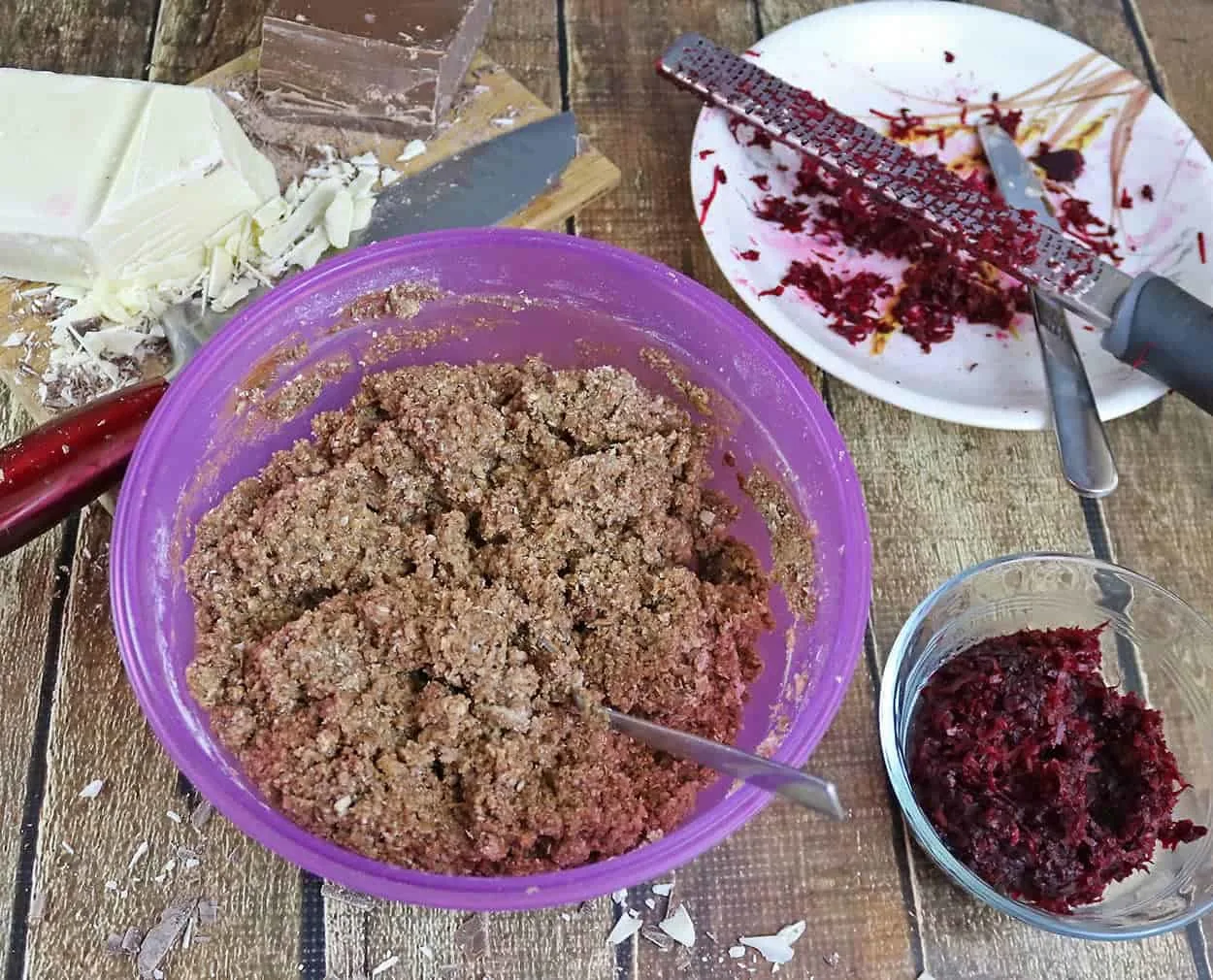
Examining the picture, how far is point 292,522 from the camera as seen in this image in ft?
4.31

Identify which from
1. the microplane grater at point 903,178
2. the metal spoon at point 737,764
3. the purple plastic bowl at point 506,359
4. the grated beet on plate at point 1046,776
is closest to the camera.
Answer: the metal spoon at point 737,764

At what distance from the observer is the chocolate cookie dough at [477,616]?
3.89ft

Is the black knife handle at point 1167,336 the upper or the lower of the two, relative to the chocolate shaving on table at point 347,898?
upper

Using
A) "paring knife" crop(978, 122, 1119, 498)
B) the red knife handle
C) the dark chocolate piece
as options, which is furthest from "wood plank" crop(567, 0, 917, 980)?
the dark chocolate piece

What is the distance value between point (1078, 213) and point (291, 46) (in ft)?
4.97

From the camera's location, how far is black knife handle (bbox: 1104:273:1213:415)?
1566 millimetres

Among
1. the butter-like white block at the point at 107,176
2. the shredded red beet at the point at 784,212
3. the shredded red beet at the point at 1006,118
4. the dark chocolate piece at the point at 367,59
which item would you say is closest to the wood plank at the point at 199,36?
the dark chocolate piece at the point at 367,59

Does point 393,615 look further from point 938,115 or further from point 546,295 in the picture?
point 938,115

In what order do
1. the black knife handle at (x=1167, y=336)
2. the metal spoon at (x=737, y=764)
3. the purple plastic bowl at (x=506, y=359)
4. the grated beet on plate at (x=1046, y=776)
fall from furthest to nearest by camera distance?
the black knife handle at (x=1167, y=336) → the grated beet on plate at (x=1046, y=776) → the purple plastic bowl at (x=506, y=359) → the metal spoon at (x=737, y=764)

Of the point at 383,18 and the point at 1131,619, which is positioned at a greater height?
the point at 383,18

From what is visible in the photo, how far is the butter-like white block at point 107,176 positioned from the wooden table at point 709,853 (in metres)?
0.30

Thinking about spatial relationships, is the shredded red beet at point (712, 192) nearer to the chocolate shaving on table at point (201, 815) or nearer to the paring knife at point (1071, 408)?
the paring knife at point (1071, 408)

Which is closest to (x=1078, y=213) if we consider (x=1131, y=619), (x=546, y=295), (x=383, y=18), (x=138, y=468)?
(x=1131, y=619)

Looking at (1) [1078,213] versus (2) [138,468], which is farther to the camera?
(1) [1078,213]
